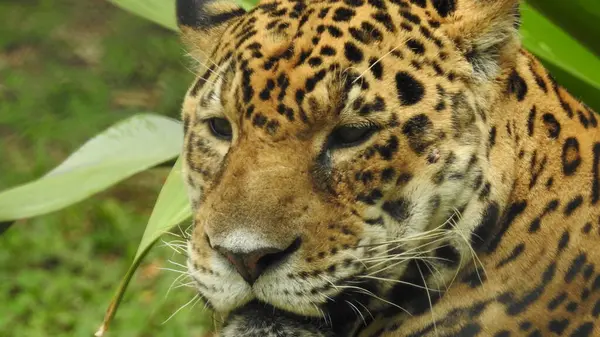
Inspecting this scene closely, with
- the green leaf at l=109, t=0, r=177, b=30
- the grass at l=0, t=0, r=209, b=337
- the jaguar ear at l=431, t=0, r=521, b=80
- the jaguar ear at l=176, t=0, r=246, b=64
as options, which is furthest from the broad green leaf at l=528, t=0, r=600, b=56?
the grass at l=0, t=0, r=209, b=337

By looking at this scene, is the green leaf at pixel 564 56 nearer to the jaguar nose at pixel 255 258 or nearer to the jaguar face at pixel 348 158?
the jaguar face at pixel 348 158

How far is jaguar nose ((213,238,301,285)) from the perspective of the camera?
7.23 ft

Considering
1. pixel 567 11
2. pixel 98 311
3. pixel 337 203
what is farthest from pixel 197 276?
pixel 98 311

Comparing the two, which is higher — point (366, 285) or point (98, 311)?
point (366, 285)

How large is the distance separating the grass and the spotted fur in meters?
1.68

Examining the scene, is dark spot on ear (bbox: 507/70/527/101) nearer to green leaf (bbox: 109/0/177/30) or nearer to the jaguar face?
the jaguar face

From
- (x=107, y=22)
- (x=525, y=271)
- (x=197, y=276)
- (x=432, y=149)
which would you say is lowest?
(x=107, y=22)

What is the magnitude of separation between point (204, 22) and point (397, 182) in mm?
768

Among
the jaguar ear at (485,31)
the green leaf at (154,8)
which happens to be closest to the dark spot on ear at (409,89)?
the jaguar ear at (485,31)

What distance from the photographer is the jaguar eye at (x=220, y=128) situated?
8.27 ft

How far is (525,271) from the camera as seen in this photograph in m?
2.48

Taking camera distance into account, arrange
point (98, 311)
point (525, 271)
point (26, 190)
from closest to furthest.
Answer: point (525, 271), point (26, 190), point (98, 311)

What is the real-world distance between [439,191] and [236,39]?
0.60 metres

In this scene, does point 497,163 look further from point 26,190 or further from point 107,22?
point 107,22
